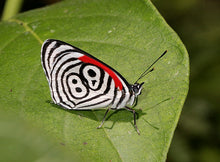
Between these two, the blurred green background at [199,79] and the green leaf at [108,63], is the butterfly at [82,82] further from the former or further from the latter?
the blurred green background at [199,79]

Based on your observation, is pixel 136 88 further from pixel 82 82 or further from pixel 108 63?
pixel 82 82

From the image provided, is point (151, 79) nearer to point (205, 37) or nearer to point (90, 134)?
point (90, 134)

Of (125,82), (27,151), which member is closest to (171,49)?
(125,82)

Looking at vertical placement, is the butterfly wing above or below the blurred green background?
above

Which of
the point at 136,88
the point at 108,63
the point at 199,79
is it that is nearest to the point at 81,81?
the point at 108,63

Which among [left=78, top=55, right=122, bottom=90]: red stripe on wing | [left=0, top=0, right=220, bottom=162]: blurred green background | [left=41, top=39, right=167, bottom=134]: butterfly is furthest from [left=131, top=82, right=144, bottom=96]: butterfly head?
[left=0, top=0, right=220, bottom=162]: blurred green background

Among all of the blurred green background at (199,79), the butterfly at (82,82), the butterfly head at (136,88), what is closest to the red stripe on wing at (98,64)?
the butterfly at (82,82)

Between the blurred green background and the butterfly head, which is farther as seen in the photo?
the blurred green background

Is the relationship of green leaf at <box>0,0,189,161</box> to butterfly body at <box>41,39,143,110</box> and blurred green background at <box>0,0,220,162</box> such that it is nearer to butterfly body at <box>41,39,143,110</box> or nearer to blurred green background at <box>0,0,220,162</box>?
butterfly body at <box>41,39,143,110</box>
